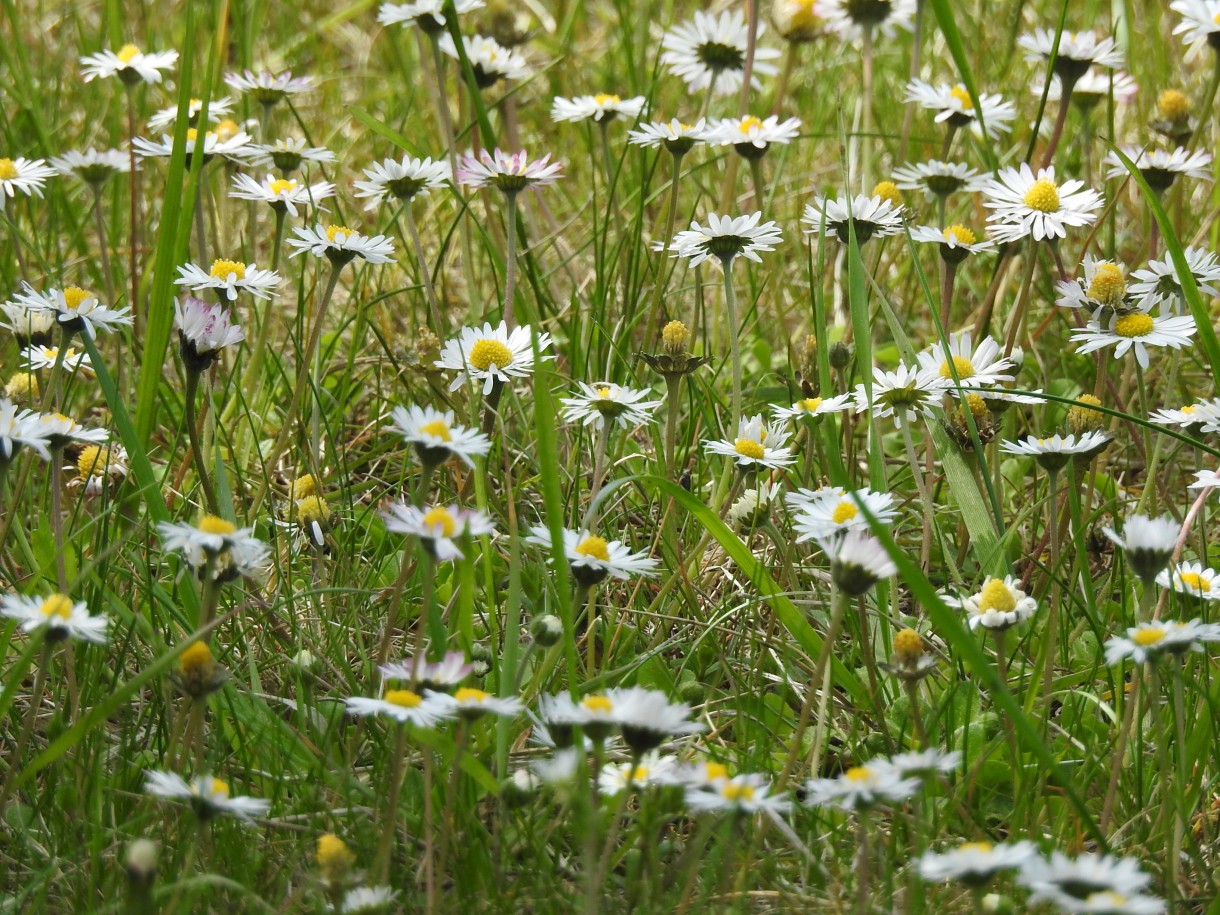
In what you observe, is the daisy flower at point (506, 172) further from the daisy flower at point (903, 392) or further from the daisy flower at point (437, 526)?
the daisy flower at point (437, 526)

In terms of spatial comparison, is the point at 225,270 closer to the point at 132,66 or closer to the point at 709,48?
the point at 132,66

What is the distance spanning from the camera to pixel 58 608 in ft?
4.37

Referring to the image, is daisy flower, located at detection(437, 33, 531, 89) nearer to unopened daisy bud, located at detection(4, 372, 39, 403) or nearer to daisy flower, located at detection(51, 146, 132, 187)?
daisy flower, located at detection(51, 146, 132, 187)

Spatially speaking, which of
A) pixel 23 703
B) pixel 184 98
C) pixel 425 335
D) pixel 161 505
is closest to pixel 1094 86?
pixel 425 335

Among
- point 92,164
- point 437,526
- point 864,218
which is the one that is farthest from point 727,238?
point 92,164

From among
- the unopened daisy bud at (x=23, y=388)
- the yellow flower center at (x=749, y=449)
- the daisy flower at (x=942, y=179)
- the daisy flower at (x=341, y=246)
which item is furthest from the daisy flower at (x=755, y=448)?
the unopened daisy bud at (x=23, y=388)

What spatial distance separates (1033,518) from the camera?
210 cm

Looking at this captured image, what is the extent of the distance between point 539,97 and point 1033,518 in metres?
2.45

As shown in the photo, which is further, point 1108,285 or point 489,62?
point 489,62

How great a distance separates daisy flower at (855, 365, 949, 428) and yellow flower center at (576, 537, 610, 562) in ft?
1.52

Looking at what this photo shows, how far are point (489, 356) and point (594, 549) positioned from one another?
51cm

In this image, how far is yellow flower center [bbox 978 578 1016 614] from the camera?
1560mm

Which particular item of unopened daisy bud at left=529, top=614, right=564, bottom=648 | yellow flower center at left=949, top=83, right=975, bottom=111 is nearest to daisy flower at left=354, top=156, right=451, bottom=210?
unopened daisy bud at left=529, top=614, right=564, bottom=648

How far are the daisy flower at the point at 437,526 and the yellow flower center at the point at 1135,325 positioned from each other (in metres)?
1.06
